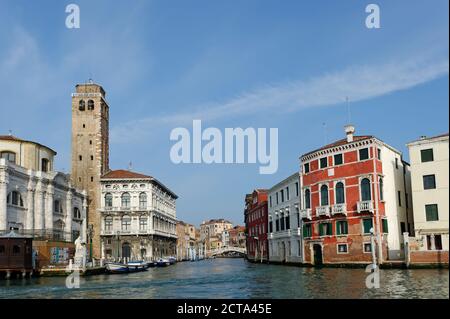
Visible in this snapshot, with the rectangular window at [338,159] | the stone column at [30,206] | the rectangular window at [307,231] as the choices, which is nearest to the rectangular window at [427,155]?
the rectangular window at [338,159]

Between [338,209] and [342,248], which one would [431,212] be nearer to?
[338,209]

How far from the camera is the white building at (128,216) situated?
220 feet

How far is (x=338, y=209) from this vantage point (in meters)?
39.4

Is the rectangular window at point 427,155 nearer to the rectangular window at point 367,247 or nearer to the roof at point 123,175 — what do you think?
the rectangular window at point 367,247

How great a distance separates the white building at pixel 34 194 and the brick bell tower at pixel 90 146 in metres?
6.92

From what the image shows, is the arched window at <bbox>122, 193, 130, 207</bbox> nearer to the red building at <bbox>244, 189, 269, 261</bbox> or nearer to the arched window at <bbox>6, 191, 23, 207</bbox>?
the red building at <bbox>244, 189, 269, 261</bbox>

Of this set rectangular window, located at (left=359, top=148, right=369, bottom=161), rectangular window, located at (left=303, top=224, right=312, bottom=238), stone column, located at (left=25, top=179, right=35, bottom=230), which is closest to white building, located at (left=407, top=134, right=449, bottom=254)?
rectangular window, located at (left=359, top=148, right=369, bottom=161)

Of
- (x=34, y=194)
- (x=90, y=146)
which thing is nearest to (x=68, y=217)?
(x=34, y=194)

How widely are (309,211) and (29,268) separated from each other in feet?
72.3

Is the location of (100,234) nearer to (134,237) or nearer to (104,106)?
(134,237)

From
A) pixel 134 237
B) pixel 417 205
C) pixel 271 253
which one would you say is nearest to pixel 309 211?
pixel 417 205

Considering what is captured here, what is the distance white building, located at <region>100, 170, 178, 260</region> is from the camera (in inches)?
2645

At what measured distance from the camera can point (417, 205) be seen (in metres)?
32.7

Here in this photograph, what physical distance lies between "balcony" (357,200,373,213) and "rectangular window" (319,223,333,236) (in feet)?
11.5
